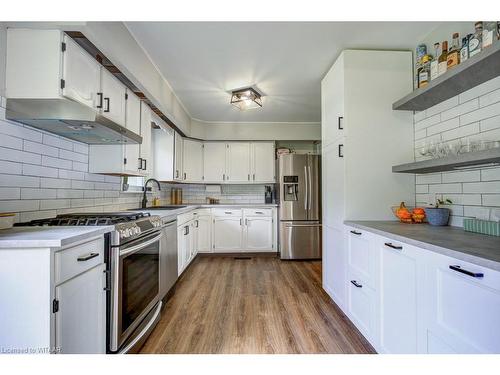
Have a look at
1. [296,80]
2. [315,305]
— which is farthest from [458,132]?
[315,305]

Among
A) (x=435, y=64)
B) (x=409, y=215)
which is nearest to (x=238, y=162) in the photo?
(x=409, y=215)

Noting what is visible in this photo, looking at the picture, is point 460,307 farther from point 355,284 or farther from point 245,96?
point 245,96

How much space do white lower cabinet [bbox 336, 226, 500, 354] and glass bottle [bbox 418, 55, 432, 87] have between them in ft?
4.21

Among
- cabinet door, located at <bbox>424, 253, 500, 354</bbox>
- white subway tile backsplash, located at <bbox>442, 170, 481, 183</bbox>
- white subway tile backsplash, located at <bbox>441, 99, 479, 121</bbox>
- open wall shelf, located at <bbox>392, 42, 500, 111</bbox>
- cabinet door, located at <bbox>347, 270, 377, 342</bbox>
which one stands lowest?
cabinet door, located at <bbox>347, 270, 377, 342</bbox>

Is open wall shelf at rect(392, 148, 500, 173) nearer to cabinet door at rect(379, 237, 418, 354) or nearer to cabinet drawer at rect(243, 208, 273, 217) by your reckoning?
cabinet door at rect(379, 237, 418, 354)

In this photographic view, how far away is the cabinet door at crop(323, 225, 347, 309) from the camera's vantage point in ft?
6.78

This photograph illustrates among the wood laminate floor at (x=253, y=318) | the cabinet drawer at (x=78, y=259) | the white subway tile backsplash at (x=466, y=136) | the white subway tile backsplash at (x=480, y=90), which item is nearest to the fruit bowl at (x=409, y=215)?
the white subway tile backsplash at (x=466, y=136)

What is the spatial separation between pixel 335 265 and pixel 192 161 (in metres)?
2.97

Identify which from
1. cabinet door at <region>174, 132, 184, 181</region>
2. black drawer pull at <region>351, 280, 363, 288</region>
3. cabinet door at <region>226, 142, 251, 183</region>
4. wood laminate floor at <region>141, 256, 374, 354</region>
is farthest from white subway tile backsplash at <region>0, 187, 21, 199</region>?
cabinet door at <region>226, 142, 251, 183</region>

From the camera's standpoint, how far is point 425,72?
5.99ft
